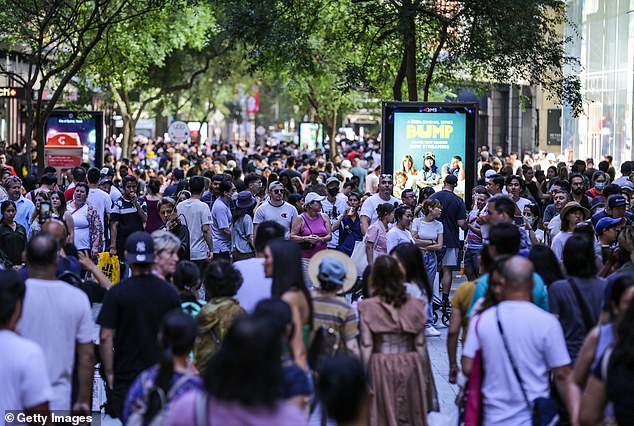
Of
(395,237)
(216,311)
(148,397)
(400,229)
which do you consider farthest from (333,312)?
(400,229)

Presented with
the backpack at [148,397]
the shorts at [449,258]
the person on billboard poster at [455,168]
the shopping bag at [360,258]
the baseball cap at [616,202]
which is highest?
the person on billboard poster at [455,168]

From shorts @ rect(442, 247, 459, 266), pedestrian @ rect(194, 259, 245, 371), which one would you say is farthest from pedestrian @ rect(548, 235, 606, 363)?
shorts @ rect(442, 247, 459, 266)

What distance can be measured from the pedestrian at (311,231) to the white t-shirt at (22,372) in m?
8.59

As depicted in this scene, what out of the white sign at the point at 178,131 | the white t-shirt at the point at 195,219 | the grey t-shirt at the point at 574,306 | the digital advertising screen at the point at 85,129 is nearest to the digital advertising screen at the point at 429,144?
the white t-shirt at the point at 195,219

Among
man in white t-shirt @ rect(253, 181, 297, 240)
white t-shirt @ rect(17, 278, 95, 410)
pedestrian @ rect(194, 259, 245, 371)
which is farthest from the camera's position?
man in white t-shirt @ rect(253, 181, 297, 240)

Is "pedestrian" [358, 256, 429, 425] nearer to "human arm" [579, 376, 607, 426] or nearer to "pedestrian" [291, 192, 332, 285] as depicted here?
"human arm" [579, 376, 607, 426]

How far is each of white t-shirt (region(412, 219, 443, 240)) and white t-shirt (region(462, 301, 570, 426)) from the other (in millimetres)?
7640

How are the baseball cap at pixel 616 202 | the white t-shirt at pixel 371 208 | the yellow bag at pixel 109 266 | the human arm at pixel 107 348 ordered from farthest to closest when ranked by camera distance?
the white t-shirt at pixel 371 208 → the yellow bag at pixel 109 266 → the baseball cap at pixel 616 202 → the human arm at pixel 107 348

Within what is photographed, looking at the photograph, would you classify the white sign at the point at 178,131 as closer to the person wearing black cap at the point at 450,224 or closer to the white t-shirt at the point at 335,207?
the white t-shirt at the point at 335,207

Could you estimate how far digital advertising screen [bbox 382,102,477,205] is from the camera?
2070 centimetres

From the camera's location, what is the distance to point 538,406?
682 cm

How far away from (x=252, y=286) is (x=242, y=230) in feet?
22.0

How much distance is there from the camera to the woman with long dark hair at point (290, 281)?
7148 mm

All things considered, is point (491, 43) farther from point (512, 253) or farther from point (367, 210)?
point (512, 253)
